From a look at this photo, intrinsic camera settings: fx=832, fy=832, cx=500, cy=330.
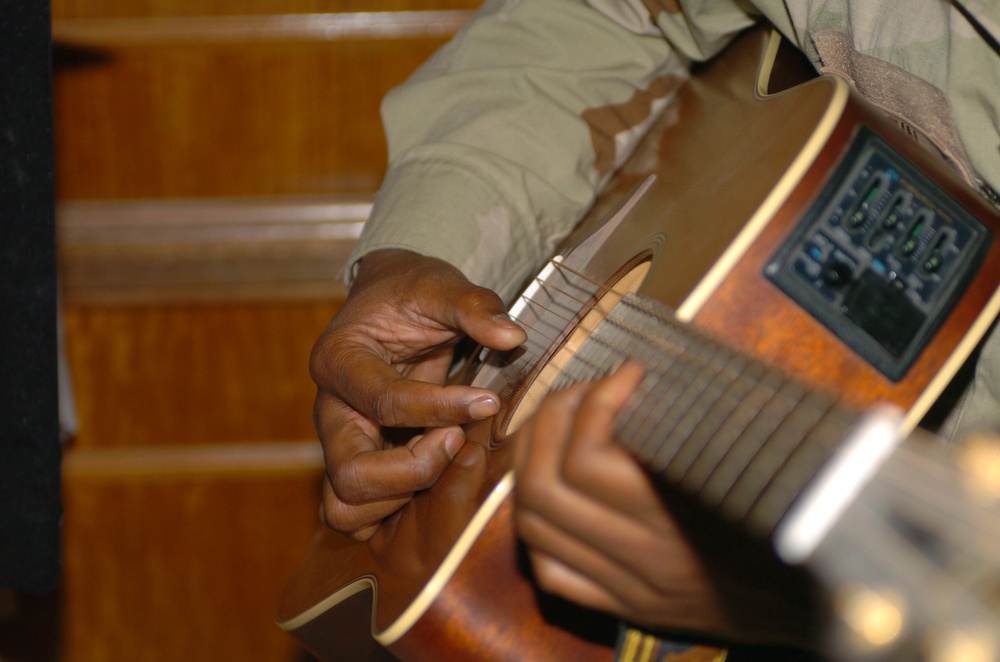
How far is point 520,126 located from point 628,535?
455 mm

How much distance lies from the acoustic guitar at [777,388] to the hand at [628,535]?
1.0 inches

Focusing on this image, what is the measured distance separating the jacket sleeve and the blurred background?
40cm

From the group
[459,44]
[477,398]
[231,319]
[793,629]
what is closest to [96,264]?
[231,319]

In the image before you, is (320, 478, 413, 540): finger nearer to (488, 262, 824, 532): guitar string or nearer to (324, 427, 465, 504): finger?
(324, 427, 465, 504): finger

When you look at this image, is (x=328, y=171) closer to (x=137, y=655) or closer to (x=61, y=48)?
(x=61, y=48)

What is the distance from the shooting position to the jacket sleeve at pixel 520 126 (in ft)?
2.42

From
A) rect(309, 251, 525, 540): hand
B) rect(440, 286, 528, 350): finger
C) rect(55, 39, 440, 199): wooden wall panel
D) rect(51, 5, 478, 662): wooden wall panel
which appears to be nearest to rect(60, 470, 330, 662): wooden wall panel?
rect(51, 5, 478, 662): wooden wall panel

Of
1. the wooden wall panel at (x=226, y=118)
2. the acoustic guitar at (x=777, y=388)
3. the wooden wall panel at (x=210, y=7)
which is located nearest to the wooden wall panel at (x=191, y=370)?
the wooden wall panel at (x=226, y=118)

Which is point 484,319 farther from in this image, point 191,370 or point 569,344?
point 191,370

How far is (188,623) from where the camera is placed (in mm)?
1337

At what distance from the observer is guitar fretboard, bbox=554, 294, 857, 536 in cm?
34

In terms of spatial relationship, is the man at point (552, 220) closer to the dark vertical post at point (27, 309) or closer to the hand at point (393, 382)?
the hand at point (393, 382)

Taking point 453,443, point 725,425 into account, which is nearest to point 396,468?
point 453,443

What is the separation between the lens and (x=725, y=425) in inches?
15.2
